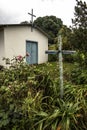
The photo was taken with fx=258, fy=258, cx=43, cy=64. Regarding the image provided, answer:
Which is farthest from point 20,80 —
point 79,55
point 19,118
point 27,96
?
point 79,55

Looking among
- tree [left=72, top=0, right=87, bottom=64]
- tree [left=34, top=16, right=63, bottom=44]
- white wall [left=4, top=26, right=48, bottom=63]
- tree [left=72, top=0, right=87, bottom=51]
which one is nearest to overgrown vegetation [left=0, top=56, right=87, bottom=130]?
tree [left=72, top=0, right=87, bottom=64]

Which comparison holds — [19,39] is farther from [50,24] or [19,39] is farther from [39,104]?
[50,24]

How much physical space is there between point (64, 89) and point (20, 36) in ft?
44.0

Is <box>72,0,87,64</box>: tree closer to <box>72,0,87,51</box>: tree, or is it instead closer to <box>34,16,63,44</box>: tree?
<box>72,0,87,51</box>: tree

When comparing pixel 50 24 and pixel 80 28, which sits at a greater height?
pixel 50 24

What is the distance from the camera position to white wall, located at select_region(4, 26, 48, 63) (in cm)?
1736

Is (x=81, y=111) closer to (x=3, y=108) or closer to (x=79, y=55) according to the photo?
(x=3, y=108)

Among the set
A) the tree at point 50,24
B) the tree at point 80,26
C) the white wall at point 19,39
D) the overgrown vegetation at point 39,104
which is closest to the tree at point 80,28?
the tree at point 80,26

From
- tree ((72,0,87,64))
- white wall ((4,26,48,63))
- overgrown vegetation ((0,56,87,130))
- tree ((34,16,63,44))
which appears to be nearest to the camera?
overgrown vegetation ((0,56,87,130))

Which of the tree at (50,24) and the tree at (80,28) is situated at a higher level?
the tree at (50,24)

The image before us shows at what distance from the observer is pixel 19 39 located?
732 inches

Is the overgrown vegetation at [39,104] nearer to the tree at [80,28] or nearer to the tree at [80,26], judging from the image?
the tree at [80,28]

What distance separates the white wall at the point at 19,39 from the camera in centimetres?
1736

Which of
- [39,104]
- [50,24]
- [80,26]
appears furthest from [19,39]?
[50,24]
